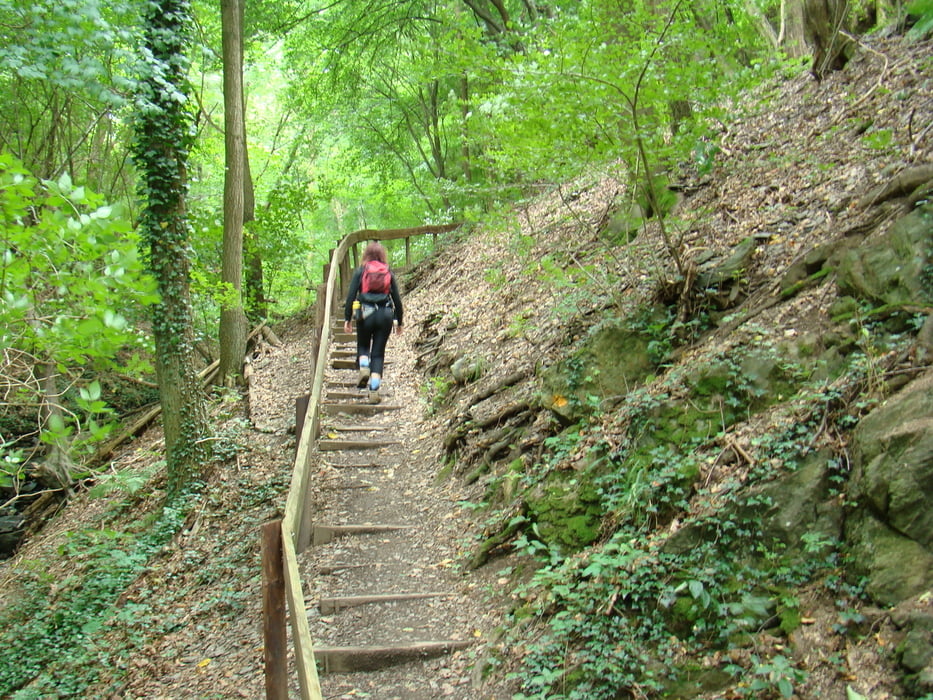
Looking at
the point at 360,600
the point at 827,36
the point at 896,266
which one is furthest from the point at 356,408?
Result: the point at 827,36

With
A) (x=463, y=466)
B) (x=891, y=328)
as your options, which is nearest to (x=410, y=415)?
(x=463, y=466)

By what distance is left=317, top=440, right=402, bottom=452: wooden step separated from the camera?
799 centimetres

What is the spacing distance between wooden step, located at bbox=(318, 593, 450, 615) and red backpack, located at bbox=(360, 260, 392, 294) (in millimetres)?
4317

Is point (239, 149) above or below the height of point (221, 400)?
above

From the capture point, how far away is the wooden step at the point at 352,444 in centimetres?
799

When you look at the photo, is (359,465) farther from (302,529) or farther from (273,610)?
(273,610)

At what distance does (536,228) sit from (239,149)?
5925mm

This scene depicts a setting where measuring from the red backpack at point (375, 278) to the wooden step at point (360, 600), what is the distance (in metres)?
4.32

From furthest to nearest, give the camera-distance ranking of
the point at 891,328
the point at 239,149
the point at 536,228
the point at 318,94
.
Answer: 1. the point at 318,94
2. the point at 239,149
3. the point at 536,228
4. the point at 891,328

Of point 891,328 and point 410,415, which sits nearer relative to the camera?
point 891,328

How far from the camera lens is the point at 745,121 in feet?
30.9

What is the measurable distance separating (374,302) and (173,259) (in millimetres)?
2856

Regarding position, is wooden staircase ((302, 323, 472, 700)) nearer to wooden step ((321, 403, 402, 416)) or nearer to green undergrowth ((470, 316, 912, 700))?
wooden step ((321, 403, 402, 416))

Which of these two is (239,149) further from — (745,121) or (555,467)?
(555,467)
